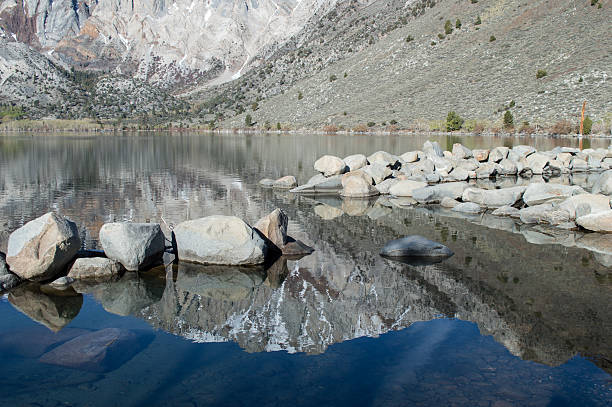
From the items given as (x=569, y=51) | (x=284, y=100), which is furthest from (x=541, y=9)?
(x=284, y=100)

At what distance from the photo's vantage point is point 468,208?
19.2 metres

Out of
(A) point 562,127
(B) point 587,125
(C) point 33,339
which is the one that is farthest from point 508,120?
(C) point 33,339

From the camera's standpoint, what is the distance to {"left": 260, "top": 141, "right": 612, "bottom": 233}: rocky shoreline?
16906 mm

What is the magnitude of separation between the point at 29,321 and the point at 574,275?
1209 centimetres

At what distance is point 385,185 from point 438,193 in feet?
12.6

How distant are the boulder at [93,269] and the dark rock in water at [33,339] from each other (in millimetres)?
2616

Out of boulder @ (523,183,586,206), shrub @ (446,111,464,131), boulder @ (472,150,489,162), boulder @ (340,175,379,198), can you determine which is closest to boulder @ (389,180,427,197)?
boulder @ (340,175,379,198)

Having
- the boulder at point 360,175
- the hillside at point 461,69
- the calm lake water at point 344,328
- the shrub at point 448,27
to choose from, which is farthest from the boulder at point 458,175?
the shrub at point 448,27

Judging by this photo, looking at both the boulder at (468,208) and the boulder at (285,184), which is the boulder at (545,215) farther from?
the boulder at (285,184)

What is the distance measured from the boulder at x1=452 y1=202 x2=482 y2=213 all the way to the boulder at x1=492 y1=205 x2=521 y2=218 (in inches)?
27.0

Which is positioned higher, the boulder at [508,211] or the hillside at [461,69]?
the hillside at [461,69]

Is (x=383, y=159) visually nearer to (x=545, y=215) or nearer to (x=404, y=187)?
(x=404, y=187)

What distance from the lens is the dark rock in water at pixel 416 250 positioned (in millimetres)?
12953

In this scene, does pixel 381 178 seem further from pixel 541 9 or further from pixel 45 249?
pixel 541 9
